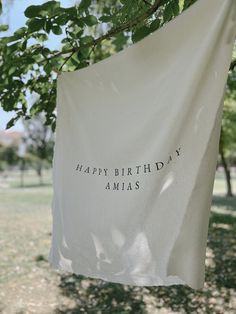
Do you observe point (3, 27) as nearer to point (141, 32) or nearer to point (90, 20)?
point (90, 20)

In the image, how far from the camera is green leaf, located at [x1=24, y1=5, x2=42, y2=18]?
2.79 metres

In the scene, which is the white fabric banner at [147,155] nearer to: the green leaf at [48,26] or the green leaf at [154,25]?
the green leaf at [48,26]

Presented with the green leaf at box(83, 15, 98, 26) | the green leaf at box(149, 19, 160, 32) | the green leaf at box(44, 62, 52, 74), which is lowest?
the green leaf at box(44, 62, 52, 74)

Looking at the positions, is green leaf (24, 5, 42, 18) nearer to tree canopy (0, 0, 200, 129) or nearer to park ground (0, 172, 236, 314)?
tree canopy (0, 0, 200, 129)

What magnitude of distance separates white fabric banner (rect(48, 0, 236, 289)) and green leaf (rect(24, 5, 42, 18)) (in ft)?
1.51

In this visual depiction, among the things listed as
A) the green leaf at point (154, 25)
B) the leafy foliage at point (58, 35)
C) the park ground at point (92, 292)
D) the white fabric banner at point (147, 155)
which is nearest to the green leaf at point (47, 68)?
the leafy foliage at point (58, 35)

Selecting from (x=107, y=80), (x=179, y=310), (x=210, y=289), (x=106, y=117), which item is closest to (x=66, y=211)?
(x=106, y=117)

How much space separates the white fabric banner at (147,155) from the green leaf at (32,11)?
459 millimetres

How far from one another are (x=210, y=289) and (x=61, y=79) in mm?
4110

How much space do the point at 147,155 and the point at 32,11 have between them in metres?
1.25

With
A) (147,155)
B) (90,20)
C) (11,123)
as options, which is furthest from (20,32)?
(147,155)

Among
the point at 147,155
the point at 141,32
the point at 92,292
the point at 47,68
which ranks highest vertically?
the point at 141,32

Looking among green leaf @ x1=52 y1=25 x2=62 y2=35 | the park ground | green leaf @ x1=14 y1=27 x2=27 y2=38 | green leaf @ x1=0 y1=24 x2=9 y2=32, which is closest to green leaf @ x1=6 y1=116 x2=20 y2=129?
green leaf @ x1=0 y1=24 x2=9 y2=32

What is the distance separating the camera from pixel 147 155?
2307 mm
